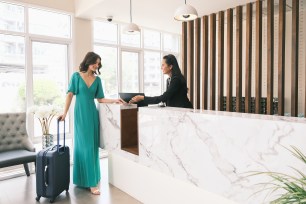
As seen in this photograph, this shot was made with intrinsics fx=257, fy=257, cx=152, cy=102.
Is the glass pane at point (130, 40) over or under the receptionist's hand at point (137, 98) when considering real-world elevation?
over

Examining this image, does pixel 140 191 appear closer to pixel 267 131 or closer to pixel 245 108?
pixel 267 131

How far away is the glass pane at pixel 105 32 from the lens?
516 cm

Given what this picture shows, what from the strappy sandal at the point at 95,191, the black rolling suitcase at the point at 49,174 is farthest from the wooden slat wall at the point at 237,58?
the black rolling suitcase at the point at 49,174

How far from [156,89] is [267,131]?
505cm

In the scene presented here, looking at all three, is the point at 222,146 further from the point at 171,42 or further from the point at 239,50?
the point at 171,42

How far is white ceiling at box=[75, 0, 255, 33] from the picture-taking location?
13.3 feet

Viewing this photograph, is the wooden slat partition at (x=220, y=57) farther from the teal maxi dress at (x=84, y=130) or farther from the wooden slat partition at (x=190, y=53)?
the teal maxi dress at (x=84, y=130)

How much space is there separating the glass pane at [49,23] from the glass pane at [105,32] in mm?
621

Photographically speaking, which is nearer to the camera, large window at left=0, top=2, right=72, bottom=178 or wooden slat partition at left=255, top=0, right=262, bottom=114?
wooden slat partition at left=255, top=0, right=262, bottom=114

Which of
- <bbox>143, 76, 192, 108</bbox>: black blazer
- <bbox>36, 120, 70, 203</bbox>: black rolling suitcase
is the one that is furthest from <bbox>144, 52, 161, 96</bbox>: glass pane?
<bbox>36, 120, 70, 203</bbox>: black rolling suitcase

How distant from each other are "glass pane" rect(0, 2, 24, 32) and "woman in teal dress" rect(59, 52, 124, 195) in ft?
5.77

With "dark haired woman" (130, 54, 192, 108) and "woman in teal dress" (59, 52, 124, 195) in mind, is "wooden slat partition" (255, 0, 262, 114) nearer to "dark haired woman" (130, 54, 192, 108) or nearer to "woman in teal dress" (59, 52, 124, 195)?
"dark haired woman" (130, 54, 192, 108)

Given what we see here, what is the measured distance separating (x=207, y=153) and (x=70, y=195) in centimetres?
203

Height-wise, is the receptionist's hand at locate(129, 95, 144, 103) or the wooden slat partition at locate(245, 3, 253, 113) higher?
the wooden slat partition at locate(245, 3, 253, 113)
